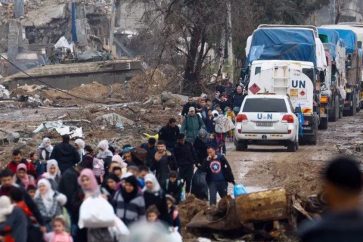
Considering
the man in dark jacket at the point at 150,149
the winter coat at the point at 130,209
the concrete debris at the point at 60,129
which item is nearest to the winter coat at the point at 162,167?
the man in dark jacket at the point at 150,149

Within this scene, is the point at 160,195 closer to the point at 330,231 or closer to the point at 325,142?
the point at 330,231

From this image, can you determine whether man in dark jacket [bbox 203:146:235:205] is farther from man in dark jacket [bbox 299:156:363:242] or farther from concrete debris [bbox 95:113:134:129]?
concrete debris [bbox 95:113:134:129]

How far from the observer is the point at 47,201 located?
1305 cm

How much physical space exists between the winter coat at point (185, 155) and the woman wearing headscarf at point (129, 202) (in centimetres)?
670

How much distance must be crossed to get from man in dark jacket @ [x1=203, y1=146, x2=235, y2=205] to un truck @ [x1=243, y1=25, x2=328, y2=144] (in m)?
14.2

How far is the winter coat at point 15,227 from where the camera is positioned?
11.5m

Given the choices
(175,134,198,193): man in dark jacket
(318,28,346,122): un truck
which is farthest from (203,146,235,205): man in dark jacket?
(318,28,346,122): un truck

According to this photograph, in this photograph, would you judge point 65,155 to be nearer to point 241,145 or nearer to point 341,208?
point 241,145

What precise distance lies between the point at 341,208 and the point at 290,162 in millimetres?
21797

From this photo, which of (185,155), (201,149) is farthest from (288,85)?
(185,155)

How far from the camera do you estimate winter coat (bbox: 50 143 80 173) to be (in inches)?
719

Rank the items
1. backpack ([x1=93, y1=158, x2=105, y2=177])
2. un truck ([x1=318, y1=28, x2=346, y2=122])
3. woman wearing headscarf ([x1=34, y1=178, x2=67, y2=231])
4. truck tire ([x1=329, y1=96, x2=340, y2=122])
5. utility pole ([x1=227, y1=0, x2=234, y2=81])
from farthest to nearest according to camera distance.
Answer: utility pole ([x1=227, y1=0, x2=234, y2=81]), truck tire ([x1=329, y1=96, x2=340, y2=122]), un truck ([x1=318, y1=28, x2=346, y2=122]), backpack ([x1=93, y1=158, x2=105, y2=177]), woman wearing headscarf ([x1=34, y1=178, x2=67, y2=231])

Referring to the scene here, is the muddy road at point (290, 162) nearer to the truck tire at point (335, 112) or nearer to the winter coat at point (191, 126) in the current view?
the winter coat at point (191, 126)

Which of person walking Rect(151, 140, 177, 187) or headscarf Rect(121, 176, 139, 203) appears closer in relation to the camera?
headscarf Rect(121, 176, 139, 203)
